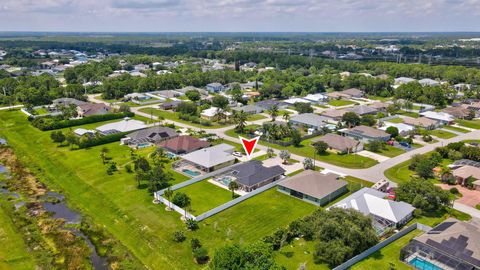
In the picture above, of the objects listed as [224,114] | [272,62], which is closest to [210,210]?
[224,114]

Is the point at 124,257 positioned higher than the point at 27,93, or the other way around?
the point at 27,93

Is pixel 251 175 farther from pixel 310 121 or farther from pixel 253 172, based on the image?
pixel 310 121

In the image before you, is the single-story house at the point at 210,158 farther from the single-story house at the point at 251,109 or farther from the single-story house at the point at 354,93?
the single-story house at the point at 354,93

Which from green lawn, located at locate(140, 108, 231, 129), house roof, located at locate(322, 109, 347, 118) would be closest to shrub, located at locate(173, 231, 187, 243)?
green lawn, located at locate(140, 108, 231, 129)

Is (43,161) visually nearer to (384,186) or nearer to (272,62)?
(384,186)

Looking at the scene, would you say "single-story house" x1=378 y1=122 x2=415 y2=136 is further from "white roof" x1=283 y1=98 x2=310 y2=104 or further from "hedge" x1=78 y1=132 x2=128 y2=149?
"hedge" x1=78 y1=132 x2=128 y2=149

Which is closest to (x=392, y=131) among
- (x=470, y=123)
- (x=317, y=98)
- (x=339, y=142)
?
(x=339, y=142)

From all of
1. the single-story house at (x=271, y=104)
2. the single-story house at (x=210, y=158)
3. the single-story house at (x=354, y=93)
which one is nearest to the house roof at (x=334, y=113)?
the single-story house at (x=271, y=104)

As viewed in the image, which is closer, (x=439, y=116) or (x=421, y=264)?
(x=421, y=264)
